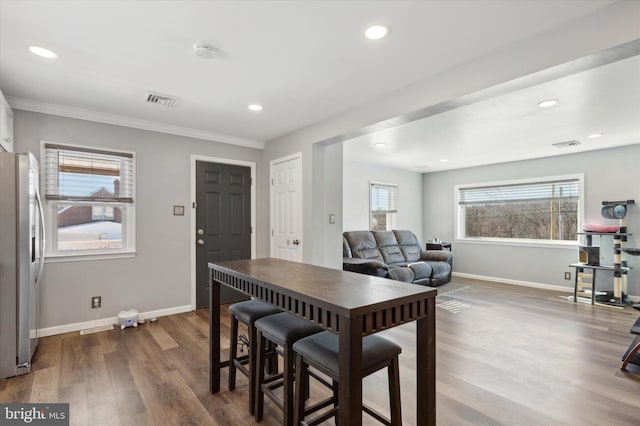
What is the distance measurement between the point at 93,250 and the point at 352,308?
3.60 meters

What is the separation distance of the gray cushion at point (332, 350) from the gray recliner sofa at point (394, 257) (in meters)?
3.06

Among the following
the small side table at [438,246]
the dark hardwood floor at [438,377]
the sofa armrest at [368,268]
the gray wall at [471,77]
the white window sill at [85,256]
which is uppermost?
the gray wall at [471,77]

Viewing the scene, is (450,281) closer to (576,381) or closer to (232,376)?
(576,381)

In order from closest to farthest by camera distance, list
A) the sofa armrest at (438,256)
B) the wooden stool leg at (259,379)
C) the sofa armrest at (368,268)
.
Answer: the wooden stool leg at (259,379), the sofa armrest at (368,268), the sofa armrest at (438,256)

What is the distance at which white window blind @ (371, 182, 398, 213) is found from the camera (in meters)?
6.69

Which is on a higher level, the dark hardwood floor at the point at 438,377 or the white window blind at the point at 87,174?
the white window blind at the point at 87,174

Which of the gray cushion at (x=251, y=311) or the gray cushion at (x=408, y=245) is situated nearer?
the gray cushion at (x=251, y=311)

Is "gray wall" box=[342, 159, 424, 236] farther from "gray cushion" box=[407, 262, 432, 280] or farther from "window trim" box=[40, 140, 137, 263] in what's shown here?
"window trim" box=[40, 140, 137, 263]

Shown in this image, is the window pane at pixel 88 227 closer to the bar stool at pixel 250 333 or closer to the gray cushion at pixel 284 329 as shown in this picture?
the bar stool at pixel 250 333

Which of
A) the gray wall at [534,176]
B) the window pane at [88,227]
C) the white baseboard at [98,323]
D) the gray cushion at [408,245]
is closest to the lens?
the white baseboard at [98,323]

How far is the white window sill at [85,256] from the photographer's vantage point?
11.0 ft

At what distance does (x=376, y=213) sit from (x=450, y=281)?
2022 millimetres

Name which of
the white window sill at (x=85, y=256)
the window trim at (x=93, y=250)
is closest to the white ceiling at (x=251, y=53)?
the window trim at (x=93, y=250)

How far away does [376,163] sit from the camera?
6.48 m
